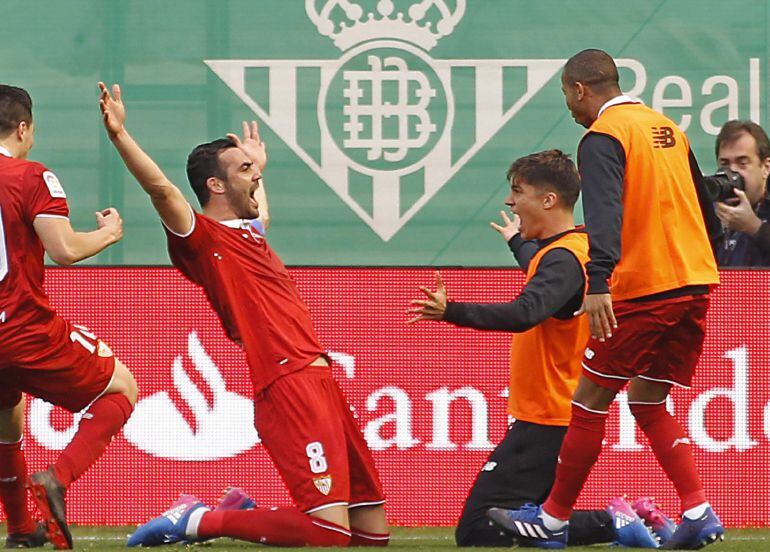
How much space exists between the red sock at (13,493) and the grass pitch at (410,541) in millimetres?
241

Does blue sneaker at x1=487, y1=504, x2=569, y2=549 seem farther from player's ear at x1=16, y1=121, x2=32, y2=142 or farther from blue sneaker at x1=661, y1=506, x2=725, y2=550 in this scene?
player's ear at x1=16, y1=121, x2=32, y2=142

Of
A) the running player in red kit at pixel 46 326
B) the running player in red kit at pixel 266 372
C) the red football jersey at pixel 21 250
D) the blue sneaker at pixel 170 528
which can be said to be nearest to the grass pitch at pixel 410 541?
the blue sneaker at pixel 170 528

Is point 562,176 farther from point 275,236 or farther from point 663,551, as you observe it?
point 275,236

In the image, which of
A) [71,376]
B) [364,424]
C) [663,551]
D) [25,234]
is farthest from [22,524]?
[663,551]

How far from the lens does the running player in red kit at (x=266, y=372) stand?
19.7 feet

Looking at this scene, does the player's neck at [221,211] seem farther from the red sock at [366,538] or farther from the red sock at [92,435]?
the red sock at [366,538]

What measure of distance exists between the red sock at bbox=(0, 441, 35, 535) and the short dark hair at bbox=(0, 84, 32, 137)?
125cm

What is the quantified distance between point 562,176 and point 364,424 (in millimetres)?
2044

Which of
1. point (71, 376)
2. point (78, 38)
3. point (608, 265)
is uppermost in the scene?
point (78, 38)

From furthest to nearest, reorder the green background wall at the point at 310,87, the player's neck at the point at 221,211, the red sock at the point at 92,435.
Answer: the green background wall at the point at 310,87, the player's neck at the point at 221,211, the red sock at the point at 92,435

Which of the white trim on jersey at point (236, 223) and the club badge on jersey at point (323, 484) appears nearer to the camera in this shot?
the club badge on jersey at point (323, 484)

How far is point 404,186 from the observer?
8.55 meters

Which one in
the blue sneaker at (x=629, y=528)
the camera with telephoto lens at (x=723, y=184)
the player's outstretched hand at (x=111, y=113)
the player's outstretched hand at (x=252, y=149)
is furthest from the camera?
the camera with telephoto lens at (x=723, y=184)

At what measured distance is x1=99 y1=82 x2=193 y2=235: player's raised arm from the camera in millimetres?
5734
